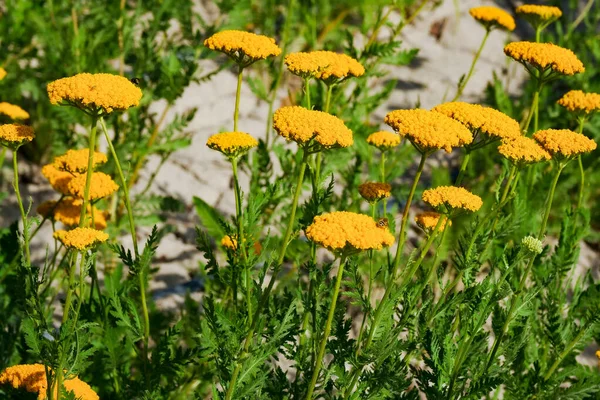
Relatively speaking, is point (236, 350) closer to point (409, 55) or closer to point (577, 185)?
point (409, 55)

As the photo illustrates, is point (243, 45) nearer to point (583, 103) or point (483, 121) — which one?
point (483, 121)

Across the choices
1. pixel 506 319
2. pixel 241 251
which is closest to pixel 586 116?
pixel 506 319

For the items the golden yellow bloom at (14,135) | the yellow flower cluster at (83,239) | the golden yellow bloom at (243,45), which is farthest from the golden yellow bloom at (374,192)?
the golden yellow bloom at (14,135)

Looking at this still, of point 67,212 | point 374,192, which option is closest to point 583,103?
point 374,192

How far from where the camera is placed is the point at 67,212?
107 inches

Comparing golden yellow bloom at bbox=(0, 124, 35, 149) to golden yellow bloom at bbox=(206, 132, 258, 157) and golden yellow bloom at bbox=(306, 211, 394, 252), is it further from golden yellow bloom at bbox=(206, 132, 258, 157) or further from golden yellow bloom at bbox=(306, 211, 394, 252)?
golden yellow bloom at bbox=(306, 211, 394, 252)

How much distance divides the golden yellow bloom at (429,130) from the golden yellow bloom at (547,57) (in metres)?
0.56

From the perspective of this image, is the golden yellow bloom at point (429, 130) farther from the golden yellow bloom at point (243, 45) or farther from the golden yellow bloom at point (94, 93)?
the golden yellow bloom at point (94, 93)

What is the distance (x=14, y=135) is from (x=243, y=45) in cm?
72

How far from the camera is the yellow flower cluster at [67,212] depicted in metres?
2.67

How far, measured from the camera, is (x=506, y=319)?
2.22m

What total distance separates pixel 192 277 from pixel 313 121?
261cm

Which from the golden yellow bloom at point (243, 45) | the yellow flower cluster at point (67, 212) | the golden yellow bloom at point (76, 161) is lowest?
the yellow flower cluster at point (67, 212)

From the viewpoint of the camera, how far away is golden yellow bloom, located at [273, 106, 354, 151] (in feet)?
6.21
